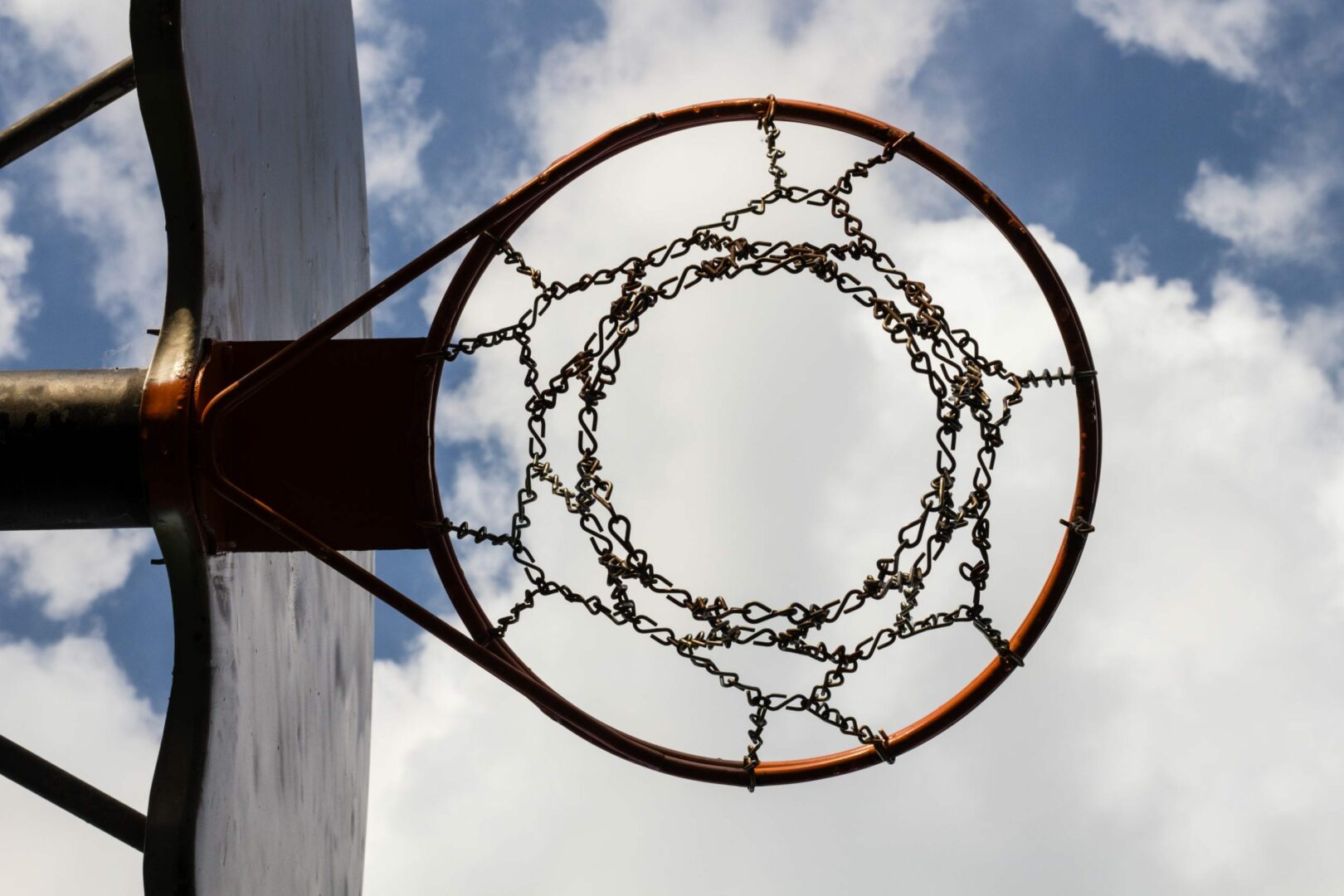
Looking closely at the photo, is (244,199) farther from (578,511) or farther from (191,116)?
(578,511)

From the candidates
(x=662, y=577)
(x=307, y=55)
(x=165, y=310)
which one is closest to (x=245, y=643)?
(x=165, y=310)

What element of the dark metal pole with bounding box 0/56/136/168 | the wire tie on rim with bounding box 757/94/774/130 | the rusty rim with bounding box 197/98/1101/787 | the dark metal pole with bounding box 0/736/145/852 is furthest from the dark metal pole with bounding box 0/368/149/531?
the wire tie on rim with bounding box 757/94/774/130

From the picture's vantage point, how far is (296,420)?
362 centimetres

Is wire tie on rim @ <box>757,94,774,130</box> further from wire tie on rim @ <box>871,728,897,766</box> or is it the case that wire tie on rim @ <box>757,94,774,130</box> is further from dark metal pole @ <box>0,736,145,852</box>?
dark metal pole @ <box>0,736,145,852</box>

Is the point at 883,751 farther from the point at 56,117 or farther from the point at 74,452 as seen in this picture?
the point at 56,117

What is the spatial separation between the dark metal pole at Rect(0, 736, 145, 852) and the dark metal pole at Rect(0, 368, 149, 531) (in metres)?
0.77

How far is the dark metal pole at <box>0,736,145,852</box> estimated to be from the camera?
344cm

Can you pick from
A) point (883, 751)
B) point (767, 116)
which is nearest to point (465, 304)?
point (767, 116)

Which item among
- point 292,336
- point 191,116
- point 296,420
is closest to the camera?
point 191,116

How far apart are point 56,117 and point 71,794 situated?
2.36 meters

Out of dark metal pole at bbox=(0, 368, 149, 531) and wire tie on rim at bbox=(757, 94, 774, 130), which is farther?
wire tie on rim at bbox=(757, 94, 774, 130)

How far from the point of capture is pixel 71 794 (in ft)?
11.7

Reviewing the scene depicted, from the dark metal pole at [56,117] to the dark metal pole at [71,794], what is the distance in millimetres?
2099

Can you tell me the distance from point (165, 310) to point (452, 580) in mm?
1101
